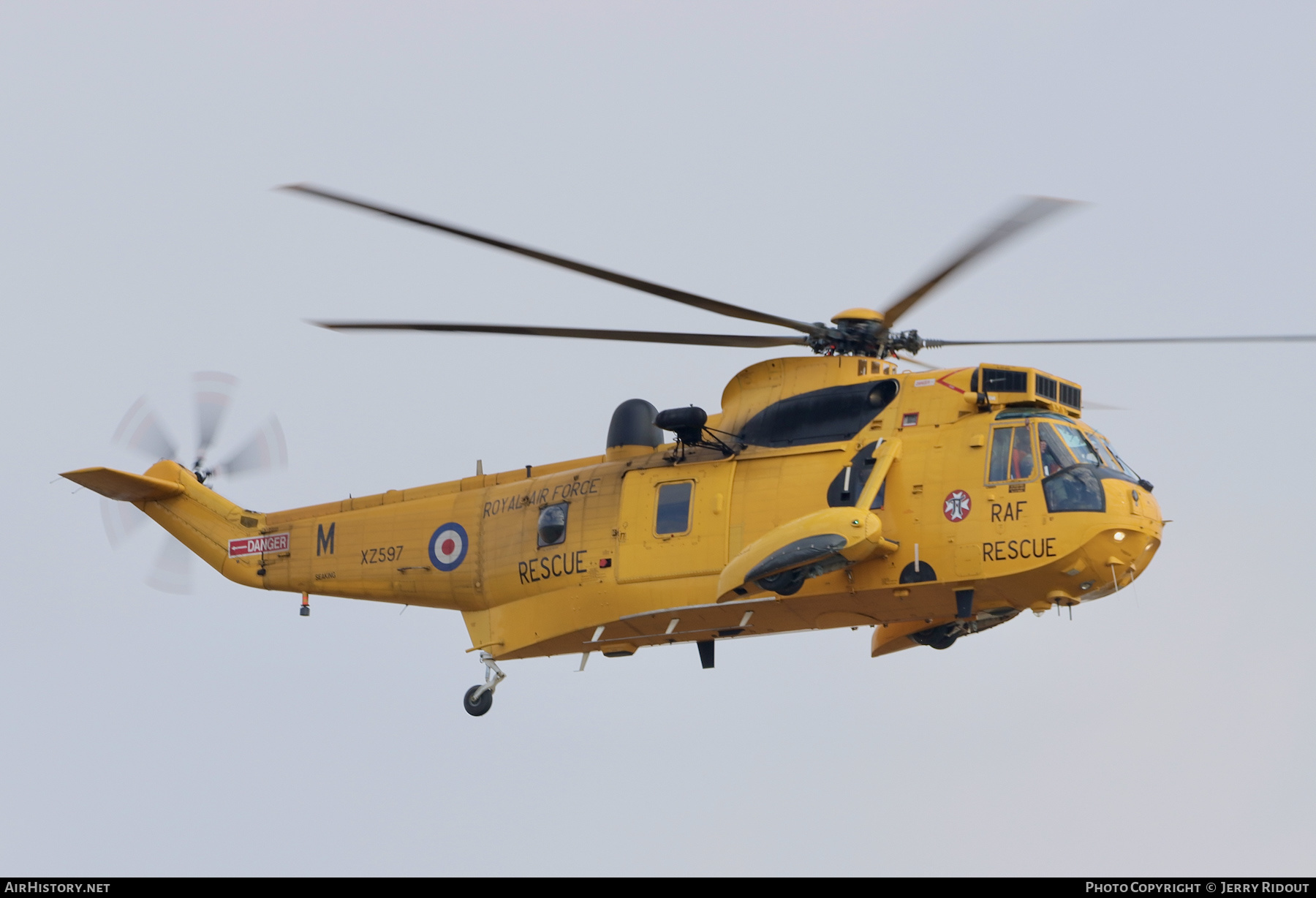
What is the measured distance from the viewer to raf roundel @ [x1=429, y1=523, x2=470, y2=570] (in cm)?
2291

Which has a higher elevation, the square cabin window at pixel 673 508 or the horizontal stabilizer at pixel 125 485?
the horizontal stabilizer at pixel 125 485

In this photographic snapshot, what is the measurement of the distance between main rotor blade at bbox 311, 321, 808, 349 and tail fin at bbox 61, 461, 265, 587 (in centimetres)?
702

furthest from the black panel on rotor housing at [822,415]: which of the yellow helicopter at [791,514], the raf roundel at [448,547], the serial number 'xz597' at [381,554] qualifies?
the serial number 'xz597' at [381,554]

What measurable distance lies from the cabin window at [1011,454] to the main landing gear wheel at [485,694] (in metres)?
7.72

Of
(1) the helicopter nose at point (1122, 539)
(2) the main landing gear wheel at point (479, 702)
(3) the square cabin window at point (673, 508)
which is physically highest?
(3) the square cabin window at point (673, 508)

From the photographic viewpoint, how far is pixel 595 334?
20.1 metres

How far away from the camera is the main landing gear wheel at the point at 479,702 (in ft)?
74.1

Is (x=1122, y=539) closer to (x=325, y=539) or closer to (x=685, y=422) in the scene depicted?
(x=685, y=422)

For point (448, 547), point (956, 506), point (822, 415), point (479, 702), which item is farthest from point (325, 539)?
point (956, 506)

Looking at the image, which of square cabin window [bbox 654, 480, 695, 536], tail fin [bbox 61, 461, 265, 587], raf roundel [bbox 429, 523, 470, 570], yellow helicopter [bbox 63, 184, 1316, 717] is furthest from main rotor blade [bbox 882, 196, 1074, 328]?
tail fin [bbox 61, 461, 265, 587]

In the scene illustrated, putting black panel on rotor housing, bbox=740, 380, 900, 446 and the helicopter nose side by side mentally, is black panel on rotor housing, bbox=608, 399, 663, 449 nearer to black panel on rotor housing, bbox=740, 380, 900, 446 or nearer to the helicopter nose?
black panel on rotor housing, bbox=740, 380, 900, 446

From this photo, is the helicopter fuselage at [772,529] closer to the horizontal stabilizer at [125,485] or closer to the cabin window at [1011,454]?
the cabin window at [1011,454]

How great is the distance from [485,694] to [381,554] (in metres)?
2.71
